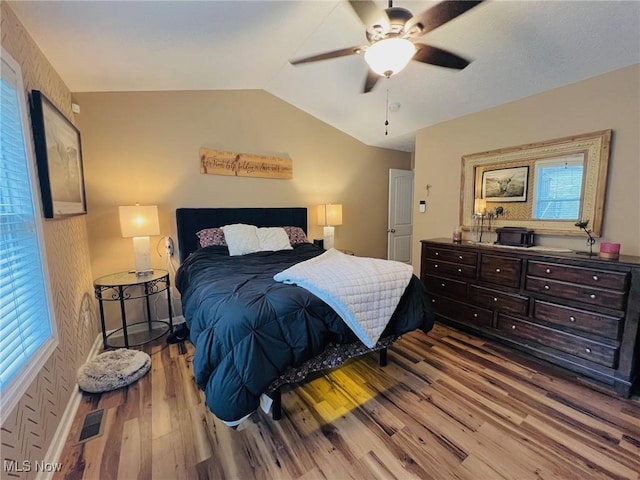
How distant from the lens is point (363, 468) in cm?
145

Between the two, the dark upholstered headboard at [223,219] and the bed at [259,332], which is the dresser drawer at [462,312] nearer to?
the bed at [259,332]

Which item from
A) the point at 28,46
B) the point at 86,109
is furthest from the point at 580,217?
the point at 86,109

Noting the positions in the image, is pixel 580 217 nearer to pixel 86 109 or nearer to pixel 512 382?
pixel 512 382

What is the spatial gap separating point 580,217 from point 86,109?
4.68 metres

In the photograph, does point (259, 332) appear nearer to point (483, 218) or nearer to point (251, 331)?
point (251, 331)

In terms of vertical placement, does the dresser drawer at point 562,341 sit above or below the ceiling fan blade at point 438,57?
below

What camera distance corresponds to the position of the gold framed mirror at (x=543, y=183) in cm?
236

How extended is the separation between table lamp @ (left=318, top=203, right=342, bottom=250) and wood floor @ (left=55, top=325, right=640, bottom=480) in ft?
6.90

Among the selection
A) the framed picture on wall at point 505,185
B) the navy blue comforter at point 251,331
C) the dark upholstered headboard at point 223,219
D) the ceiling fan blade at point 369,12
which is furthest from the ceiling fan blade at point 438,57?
the dark upholstered headboard at point 223,219

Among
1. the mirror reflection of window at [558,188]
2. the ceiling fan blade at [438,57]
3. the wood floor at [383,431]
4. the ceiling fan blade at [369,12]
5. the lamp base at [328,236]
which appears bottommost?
the wood floor at [383,431]

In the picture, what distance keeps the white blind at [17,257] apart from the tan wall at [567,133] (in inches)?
148

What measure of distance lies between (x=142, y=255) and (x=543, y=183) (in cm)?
395

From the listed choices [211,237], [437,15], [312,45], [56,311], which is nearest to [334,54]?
[437,15]

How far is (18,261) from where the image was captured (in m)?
1.43
